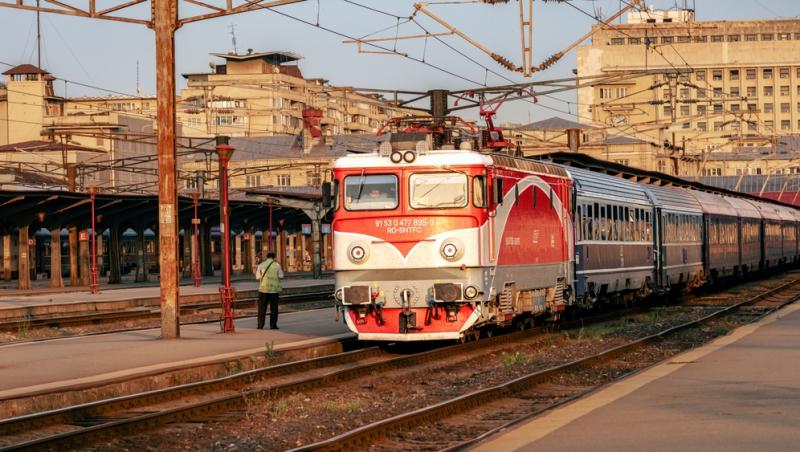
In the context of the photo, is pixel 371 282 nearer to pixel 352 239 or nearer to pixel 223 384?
pixel 352 239

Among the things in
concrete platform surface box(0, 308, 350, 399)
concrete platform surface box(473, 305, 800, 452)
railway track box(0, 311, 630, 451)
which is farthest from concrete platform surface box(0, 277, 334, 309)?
concrete platform surface box(473, 305, 800, 452)

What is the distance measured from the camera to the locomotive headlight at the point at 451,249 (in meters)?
19.7

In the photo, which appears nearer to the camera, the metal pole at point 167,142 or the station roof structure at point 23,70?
the metal pole at point 167,142

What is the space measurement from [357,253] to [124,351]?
4363 millimetres

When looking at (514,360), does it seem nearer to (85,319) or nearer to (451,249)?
(451,249)

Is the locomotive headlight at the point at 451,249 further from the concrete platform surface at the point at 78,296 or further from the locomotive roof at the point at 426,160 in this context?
the concrete platform surface at the point at 78,296

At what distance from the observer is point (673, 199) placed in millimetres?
36875

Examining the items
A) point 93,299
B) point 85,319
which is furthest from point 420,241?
point 93,299

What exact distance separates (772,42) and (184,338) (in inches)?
6403

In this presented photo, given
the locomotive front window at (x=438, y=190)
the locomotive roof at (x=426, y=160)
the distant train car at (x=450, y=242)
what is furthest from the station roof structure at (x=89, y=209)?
the locomotive front window at (x=438, y=190)

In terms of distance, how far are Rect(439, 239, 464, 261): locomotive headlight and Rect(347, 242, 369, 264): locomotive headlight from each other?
1.28 m

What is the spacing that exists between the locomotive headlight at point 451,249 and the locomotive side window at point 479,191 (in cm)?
72

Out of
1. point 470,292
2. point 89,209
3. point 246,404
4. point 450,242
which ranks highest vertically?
point 89,209

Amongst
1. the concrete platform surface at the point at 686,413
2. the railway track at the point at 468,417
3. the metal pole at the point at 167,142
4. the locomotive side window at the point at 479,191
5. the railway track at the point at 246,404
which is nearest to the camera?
the concrete platform surface at the point at 686,413
